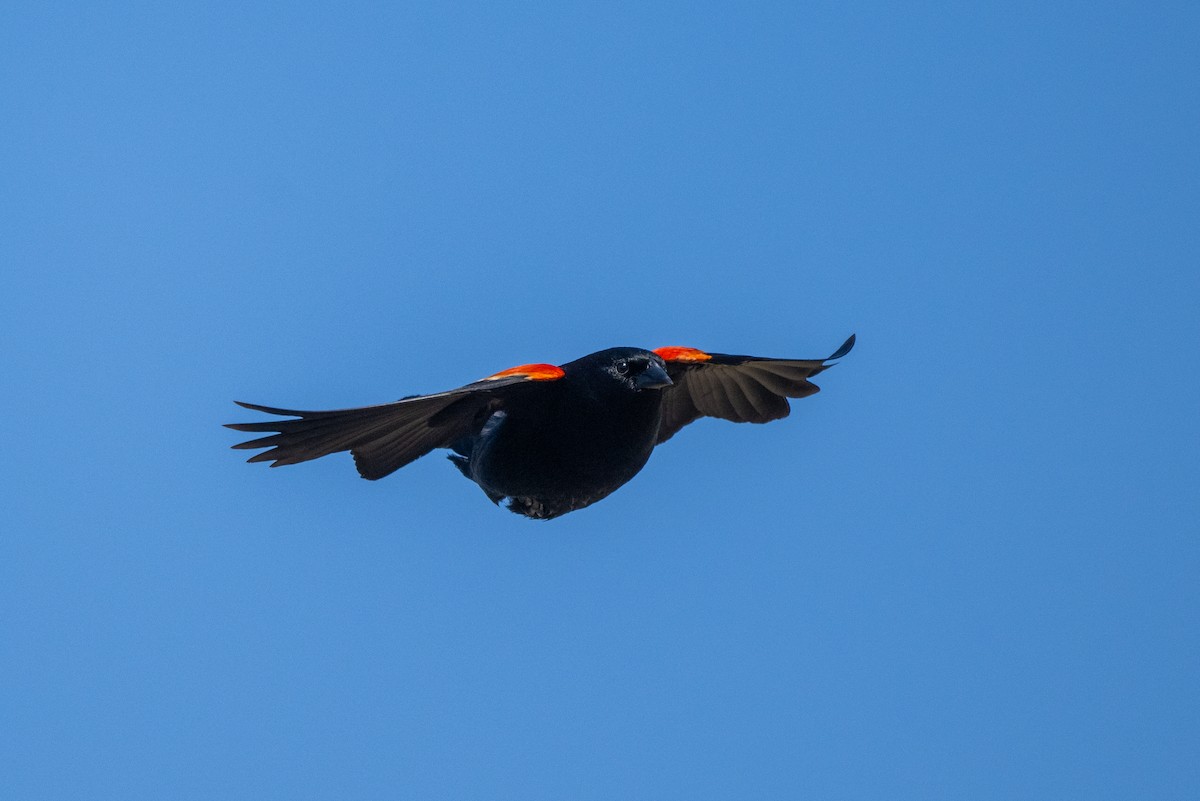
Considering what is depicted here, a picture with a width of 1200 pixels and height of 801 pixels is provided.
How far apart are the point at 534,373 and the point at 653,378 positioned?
29.2 inches

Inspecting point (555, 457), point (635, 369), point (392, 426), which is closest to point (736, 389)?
point (635, 369)

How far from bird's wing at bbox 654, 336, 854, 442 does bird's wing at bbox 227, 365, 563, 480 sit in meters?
1.47

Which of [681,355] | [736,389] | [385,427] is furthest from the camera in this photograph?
[736,389]

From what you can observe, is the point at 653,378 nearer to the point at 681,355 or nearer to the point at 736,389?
the point at 681,355

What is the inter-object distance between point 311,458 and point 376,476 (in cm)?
65

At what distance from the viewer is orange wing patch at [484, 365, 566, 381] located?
819 centimetres

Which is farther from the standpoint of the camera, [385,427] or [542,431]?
[542,431]

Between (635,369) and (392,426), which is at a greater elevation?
(635,369)

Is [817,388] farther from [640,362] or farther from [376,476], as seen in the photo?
[376,476]

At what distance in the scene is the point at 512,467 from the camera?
8336 mm

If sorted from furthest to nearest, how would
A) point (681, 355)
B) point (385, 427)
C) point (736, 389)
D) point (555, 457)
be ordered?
point (736, 389) → point (681, 355) → point (555, 457) → point (385, 427)

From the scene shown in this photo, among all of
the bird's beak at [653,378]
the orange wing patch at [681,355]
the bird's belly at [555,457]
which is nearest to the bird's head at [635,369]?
the bird's beak at [653,378]

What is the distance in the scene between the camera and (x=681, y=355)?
29.6 feet

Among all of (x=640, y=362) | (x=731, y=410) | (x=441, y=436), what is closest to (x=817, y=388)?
(x=731, y=410)
